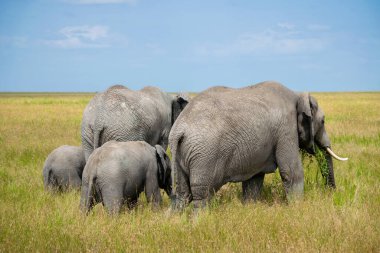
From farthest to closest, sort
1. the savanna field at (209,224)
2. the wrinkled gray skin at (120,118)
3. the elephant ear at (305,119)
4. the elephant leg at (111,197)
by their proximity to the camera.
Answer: the wrinkled gray skin at (120,118) → the elephant ear at (305,119) → the elephant leg at (111,197) → the savanna field at (209,224)

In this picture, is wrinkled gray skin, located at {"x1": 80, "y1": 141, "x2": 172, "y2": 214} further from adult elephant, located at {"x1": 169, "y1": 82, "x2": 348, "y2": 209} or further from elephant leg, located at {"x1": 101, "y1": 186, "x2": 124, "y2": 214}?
adult elephant, located at {"x1": 169, "y1": 82, "x2": 348, "y2": 209}

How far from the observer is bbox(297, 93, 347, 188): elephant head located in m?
8.52

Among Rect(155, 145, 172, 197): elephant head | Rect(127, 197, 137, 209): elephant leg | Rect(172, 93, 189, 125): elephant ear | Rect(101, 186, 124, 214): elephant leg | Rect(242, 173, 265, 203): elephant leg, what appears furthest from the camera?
Rect(172, 93, 189, 125): elephant ear

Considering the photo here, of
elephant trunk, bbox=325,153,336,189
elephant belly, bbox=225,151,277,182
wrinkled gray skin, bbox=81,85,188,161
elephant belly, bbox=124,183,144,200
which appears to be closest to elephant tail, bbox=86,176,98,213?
elephant belly, bbox=124,183,144,200

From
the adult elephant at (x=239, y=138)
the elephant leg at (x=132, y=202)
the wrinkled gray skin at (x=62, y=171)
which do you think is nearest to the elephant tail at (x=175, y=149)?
the adult elephant at (x=239, y=138)

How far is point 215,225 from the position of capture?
6.68 m

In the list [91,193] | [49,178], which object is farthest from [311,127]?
[49,178]

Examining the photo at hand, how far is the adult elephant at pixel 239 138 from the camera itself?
7.24 metres

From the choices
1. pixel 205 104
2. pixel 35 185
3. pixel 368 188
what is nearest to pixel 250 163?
pixel 205 104

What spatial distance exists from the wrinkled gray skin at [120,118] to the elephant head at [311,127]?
9.76 feet

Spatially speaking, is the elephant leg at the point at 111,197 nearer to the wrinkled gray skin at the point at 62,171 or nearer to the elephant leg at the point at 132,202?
the elephant leg at the point at 132,202

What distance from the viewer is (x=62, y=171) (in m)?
9.53

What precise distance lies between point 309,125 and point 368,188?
162cm

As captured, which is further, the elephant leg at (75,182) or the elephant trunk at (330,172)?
the elephant leg at (75,182)
